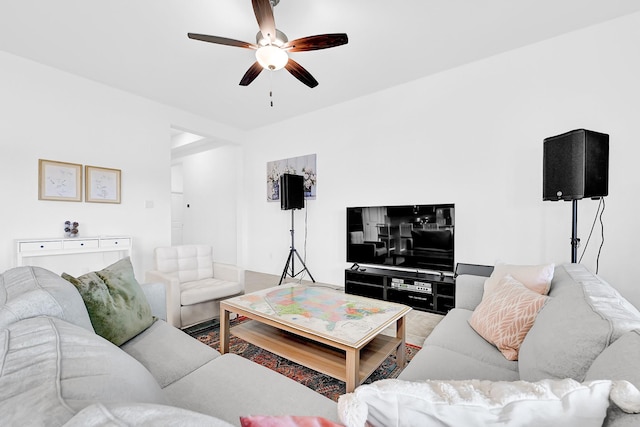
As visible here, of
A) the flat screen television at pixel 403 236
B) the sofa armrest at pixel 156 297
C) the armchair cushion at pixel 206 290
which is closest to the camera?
the sofa armrest at pixel 156 297

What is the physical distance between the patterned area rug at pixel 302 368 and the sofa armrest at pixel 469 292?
0.54 meters

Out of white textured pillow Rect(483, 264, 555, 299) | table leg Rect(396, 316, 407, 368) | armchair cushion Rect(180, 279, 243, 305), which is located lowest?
table leg Rect(396, 316, 407, 368)

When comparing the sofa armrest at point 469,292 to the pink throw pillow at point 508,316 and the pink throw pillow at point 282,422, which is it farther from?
the pink throw pillow at point 282,422

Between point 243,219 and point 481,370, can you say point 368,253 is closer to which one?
point 481,370

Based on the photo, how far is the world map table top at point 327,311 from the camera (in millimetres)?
1529

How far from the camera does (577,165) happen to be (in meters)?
1.89

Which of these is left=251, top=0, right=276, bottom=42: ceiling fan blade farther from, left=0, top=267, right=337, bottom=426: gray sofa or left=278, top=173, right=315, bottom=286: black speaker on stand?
left=278, top=173, right=315, bottom=286: black speaker on stand

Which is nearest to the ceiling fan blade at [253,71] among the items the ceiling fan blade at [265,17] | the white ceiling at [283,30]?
the white ceiling at [283,30]

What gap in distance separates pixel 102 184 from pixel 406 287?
13.4ft

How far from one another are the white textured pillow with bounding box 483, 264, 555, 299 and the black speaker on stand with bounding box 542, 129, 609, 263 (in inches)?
29.3

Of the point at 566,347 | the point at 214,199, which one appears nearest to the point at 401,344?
the point at 566,347

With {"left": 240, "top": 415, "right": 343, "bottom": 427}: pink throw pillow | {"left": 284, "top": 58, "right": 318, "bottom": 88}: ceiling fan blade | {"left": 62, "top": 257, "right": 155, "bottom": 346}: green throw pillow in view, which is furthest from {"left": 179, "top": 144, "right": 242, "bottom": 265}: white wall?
{"left": 240, "top": 415, "right": 343, "bottom": 427}: pink throw pillow

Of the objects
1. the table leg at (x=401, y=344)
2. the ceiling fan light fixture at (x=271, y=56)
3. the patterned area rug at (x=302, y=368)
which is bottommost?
the patterned area rug at (x=302, y=368)

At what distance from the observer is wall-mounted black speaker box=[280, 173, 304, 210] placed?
4133mm
